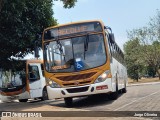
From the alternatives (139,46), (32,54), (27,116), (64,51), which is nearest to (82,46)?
(64,51)

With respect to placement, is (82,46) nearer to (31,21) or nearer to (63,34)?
(63,34)

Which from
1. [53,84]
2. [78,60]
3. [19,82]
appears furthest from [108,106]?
[19,82]

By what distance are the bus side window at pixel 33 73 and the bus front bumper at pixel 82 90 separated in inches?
383

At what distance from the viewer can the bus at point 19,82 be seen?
984 inches

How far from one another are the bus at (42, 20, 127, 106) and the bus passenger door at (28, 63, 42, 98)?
8924 millimetres

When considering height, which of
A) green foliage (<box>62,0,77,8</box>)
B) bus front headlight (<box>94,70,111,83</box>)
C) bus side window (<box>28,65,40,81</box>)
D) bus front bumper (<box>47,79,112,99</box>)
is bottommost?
bus front bumper (<box>47,79,112,99</box>)

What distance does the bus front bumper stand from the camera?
15609mm

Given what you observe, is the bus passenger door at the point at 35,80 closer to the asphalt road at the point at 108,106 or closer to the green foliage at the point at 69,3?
the asphalt road at the point at 108,106

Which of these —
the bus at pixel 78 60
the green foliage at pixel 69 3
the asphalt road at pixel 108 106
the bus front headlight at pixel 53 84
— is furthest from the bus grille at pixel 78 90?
the green foliage at pixel 69 3

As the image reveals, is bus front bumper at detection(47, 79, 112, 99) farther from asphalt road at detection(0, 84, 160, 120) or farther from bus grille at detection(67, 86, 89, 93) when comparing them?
asphalt road at detection(0, 84, 160, 120)

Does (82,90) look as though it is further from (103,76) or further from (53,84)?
(53,84)

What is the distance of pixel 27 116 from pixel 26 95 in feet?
50.5

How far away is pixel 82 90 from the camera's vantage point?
15758mm

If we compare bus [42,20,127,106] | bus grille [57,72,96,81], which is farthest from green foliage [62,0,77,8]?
bus grille [57,72,96,81]
